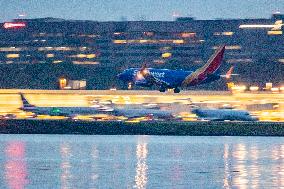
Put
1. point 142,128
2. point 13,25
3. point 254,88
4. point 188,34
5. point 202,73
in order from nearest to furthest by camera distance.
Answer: point 142,128, point 202,73, point 254,88, point 188,34, point 13,25

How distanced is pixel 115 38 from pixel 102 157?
12322 cm

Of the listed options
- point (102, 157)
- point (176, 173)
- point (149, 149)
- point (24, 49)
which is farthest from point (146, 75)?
point (24, 49)

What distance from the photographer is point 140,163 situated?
219 feet

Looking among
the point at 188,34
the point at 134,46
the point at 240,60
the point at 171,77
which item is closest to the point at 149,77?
the point at 171,77

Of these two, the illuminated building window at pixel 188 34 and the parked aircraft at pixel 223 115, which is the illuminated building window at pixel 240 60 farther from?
the parked aircraft at pixel 223 115

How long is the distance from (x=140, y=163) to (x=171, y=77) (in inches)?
2074

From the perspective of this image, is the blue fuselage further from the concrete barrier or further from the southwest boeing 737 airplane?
the concrete barrier

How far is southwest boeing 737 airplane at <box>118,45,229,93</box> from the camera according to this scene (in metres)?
119

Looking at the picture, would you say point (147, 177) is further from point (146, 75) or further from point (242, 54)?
point (242, 54)

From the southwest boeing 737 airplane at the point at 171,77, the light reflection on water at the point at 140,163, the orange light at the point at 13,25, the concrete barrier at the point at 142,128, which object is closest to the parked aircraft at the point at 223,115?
the southwest boeing 737 airplane at the point at 171,77

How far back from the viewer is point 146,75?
119 meters

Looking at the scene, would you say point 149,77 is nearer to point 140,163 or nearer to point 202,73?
point 202,73

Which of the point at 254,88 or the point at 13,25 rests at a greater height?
the point at 13,25

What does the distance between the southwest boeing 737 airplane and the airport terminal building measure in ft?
192
